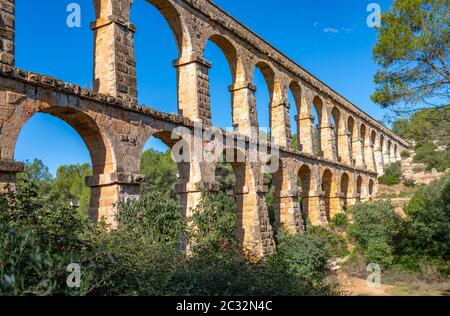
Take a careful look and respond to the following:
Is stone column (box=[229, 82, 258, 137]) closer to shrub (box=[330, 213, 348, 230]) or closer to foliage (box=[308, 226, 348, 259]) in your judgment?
foliage (box=[308, 226, 348, 259])

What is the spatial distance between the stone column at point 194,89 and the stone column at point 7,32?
5.05 metres

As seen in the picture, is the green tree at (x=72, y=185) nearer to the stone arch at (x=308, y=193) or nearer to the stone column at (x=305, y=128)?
the stone arch at (x=308, y=193)

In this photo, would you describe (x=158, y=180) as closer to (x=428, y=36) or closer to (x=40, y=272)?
(x=428, y=36)

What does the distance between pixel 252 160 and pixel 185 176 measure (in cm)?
319

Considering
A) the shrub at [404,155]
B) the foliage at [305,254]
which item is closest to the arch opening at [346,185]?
the foliage at [305,254]

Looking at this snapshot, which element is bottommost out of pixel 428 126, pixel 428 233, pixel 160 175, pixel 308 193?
pixel 428 233

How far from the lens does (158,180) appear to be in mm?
25625

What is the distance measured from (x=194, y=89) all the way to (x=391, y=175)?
26373 millimetres

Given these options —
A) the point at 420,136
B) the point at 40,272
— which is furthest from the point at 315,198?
the point at 40,272

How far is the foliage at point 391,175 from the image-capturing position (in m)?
33.2

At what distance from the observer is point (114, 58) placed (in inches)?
366

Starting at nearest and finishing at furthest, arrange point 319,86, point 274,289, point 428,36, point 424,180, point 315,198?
1. point 274,289
2. point 428,36
3. point 315,198
4. point 319,86
5. point 424,180

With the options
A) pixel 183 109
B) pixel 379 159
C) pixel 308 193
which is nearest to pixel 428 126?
pixel 183 109

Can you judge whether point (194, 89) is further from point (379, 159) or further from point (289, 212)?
point (379, 159)
